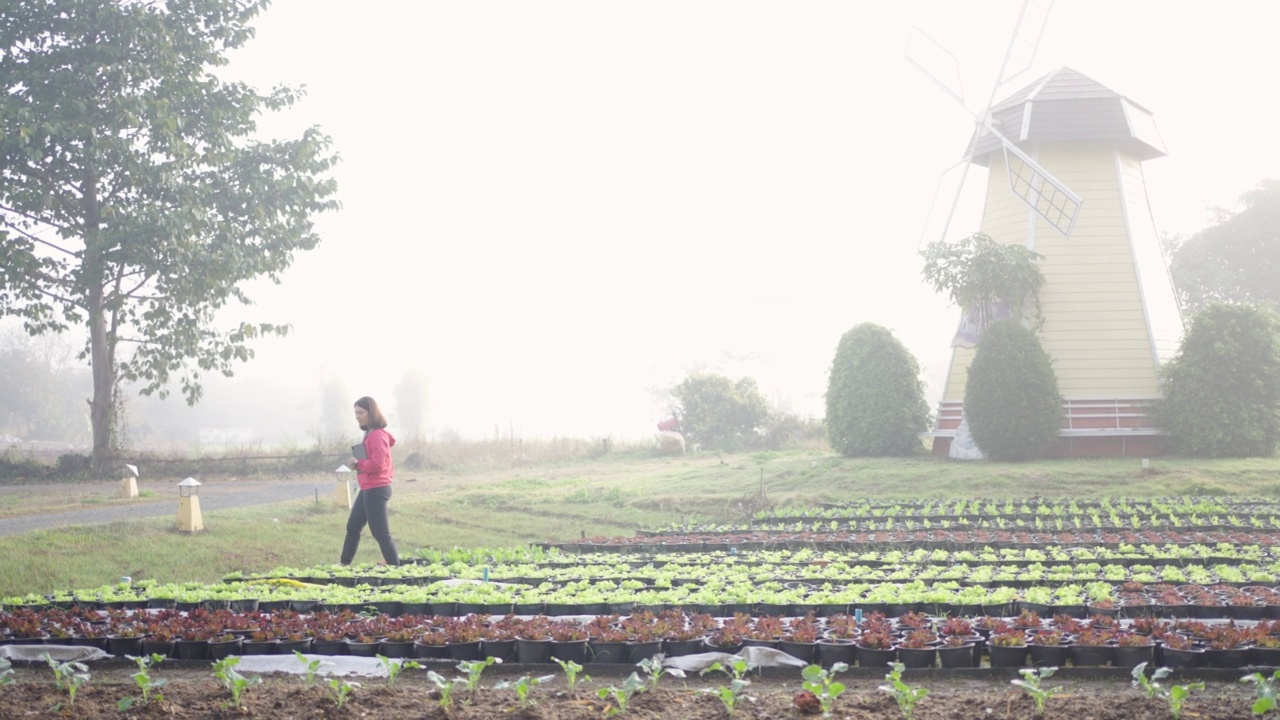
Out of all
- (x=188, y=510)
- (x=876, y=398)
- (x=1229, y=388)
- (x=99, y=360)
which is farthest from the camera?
(x=99, y=360)

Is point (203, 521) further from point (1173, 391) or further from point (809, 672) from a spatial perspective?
point (1173, 391)

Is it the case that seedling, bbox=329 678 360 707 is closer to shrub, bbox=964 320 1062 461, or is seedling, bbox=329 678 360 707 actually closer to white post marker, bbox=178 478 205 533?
white post marker, bbox=178 478 205 533

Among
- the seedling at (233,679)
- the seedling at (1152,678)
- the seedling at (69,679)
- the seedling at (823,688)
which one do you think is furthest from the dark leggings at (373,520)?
the seedling at (1152,678)

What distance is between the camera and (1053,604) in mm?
7484

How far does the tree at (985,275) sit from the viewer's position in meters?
21.9

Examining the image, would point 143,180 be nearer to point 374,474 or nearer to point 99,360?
point 99,360

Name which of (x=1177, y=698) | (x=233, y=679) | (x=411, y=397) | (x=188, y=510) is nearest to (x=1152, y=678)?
(x=1177, y=698)

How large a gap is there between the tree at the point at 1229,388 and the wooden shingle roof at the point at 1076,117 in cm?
464

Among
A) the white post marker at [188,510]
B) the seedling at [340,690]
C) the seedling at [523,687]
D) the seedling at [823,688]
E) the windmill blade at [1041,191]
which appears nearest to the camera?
the seedling at [823,688]

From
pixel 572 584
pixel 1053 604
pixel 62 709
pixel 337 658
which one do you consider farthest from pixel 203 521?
pixel 1053 604

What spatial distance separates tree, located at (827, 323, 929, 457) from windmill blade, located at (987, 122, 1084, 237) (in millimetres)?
4249

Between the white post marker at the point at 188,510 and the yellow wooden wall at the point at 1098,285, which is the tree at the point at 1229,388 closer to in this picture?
the yellow wooden wall at the point at 1098,285

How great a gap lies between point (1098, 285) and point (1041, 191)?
7.90 ft

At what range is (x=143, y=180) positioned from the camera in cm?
2250
